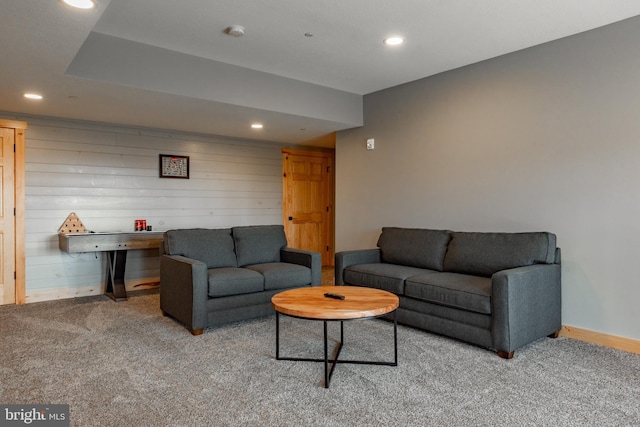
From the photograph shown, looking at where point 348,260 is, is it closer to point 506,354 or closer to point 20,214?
point 506,354

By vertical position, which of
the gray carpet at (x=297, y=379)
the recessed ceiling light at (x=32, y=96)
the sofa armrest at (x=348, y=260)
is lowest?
the gray carpet at (x=297, y=379)

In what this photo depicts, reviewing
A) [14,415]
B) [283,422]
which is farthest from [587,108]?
[14,415]

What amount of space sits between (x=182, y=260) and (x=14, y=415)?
67.3 inches

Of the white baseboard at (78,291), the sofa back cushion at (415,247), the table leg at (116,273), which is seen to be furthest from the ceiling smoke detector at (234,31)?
the white baseboard at (78,291)

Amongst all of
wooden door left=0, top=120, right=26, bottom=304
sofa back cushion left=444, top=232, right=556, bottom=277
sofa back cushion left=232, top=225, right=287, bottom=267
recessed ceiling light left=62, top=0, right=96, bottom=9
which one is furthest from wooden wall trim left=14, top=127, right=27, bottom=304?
sofa back cushion left=444, top=232, right=556, bottom=277

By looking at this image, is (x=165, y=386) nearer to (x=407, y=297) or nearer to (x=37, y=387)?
(x=37, y=387)

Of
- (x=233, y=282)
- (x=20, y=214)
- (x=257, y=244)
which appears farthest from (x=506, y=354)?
(x=20, y=214)

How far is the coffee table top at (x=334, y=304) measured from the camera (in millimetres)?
2421

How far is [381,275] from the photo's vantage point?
3742mm

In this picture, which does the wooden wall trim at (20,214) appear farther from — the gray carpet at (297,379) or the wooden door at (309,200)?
the wooden door at (309,200)

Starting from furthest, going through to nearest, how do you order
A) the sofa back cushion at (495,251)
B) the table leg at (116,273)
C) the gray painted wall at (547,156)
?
the table leg at (116,273) < the sofa back cushion at (495,251) < the gray painted wall at (547,156)

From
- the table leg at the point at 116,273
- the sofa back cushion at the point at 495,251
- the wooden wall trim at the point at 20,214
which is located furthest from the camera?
the table leg at the point at 116,273

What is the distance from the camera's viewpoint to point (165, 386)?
7.97 feet

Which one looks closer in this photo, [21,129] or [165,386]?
[165,386]
